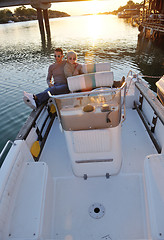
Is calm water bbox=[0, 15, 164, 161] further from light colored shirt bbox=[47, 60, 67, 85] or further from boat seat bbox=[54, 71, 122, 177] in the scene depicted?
boat seat bbox=[54, 71, 122, 177]

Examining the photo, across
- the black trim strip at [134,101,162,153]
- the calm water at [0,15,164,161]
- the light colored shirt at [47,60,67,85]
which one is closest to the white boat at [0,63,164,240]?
the black trim strip at [134,101,162,153]

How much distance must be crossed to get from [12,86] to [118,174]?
→ 9764mm

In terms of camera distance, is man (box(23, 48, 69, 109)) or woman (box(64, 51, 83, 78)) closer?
man (box(23, 48, 69, 109))

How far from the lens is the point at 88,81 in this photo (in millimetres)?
3238

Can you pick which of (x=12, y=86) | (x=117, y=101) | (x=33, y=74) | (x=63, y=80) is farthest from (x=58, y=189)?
(x=33, y=74)

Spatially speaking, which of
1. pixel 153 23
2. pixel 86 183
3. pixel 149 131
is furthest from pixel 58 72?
pixel 153 23

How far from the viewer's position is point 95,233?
2430 mm

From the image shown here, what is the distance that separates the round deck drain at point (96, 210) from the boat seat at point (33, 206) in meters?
0.63

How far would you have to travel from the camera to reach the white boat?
2.28m

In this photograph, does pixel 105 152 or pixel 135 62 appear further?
pixel 135 62

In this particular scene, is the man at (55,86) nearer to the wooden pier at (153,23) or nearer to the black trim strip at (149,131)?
the black trim strip at (149,131)

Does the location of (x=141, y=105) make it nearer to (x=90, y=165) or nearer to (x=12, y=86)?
(x=90, y=165)

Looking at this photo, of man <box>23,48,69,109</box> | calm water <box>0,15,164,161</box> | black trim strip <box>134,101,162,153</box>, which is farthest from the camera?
calm water <box>0,15,164,161</box>

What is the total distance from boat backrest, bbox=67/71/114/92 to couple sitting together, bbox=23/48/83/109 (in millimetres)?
1249
